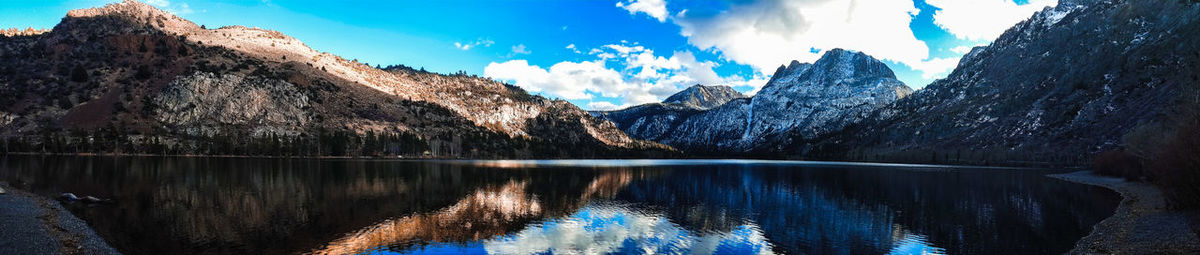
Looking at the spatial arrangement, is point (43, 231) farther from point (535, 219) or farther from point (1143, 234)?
point (1143, 234)

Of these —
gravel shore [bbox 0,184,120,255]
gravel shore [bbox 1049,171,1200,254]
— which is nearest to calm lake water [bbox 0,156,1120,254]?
gravel shore [bbox 0,184,120,255]

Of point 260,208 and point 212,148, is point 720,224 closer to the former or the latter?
point 260,208

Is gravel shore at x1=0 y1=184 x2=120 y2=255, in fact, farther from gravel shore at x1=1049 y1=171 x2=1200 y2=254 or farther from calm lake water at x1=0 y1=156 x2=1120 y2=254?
gravel shore at x1=1049 y1=171 x2=1200 y2=254

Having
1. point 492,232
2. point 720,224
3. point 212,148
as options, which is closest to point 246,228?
point 492,232

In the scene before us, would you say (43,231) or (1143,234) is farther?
(1143,234)

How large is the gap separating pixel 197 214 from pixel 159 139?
18483 cm

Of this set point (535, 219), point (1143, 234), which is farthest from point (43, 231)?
point (1143, 234)

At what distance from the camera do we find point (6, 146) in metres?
156

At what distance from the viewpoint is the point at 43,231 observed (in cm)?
3256

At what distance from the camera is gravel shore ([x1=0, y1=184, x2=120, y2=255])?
27.9 m

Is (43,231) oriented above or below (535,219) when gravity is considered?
above

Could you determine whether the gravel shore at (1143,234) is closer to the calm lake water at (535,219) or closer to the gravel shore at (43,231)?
the calm lake water at (535,219)

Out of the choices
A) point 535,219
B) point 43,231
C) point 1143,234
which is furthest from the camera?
point 535,219

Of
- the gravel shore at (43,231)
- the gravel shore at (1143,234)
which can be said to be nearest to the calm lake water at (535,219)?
the gravel shore at (43,231)
